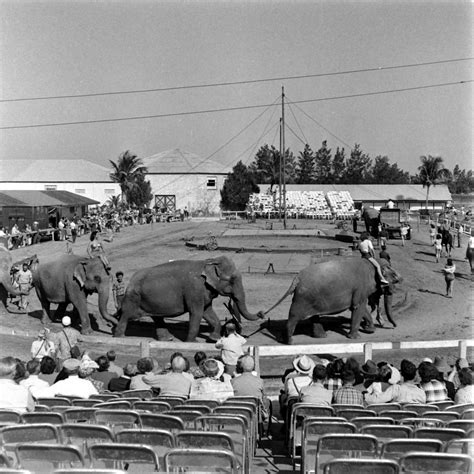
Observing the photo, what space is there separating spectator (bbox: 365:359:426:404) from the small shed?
115 feet

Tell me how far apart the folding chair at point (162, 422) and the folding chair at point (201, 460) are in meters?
1.23

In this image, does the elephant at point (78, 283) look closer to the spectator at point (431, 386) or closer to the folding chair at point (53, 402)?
the folding chair at point (53, 402)

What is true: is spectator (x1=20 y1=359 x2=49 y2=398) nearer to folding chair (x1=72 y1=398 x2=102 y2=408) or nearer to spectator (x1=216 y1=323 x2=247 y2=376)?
folding chair (x1=72 y1=398 x2=102 y2=408)

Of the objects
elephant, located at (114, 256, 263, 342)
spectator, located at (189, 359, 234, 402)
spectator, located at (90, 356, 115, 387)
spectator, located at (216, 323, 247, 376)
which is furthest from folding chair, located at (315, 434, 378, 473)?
elephant, located at (114, 256, 263, 342)

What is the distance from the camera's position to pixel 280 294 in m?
24.2

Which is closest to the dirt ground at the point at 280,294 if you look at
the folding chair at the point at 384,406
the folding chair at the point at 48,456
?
the folding chair at the point at 384,406

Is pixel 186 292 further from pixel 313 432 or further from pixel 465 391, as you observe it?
pixel 313 432

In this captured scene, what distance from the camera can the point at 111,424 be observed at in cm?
709

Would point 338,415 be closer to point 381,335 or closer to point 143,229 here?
point 381,335

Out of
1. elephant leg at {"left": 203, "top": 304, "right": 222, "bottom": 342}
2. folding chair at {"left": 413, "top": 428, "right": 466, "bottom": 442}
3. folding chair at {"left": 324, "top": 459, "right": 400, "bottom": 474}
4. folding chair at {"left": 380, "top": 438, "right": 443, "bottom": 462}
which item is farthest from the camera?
elephant leg at {"left": 203, "top": 304, "right": 222, "bottom": 342}

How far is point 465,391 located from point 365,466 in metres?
4.68

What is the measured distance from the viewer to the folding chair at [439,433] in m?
6.60

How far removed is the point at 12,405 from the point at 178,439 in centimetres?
273

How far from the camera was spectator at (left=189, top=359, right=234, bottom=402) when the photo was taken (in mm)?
9148
